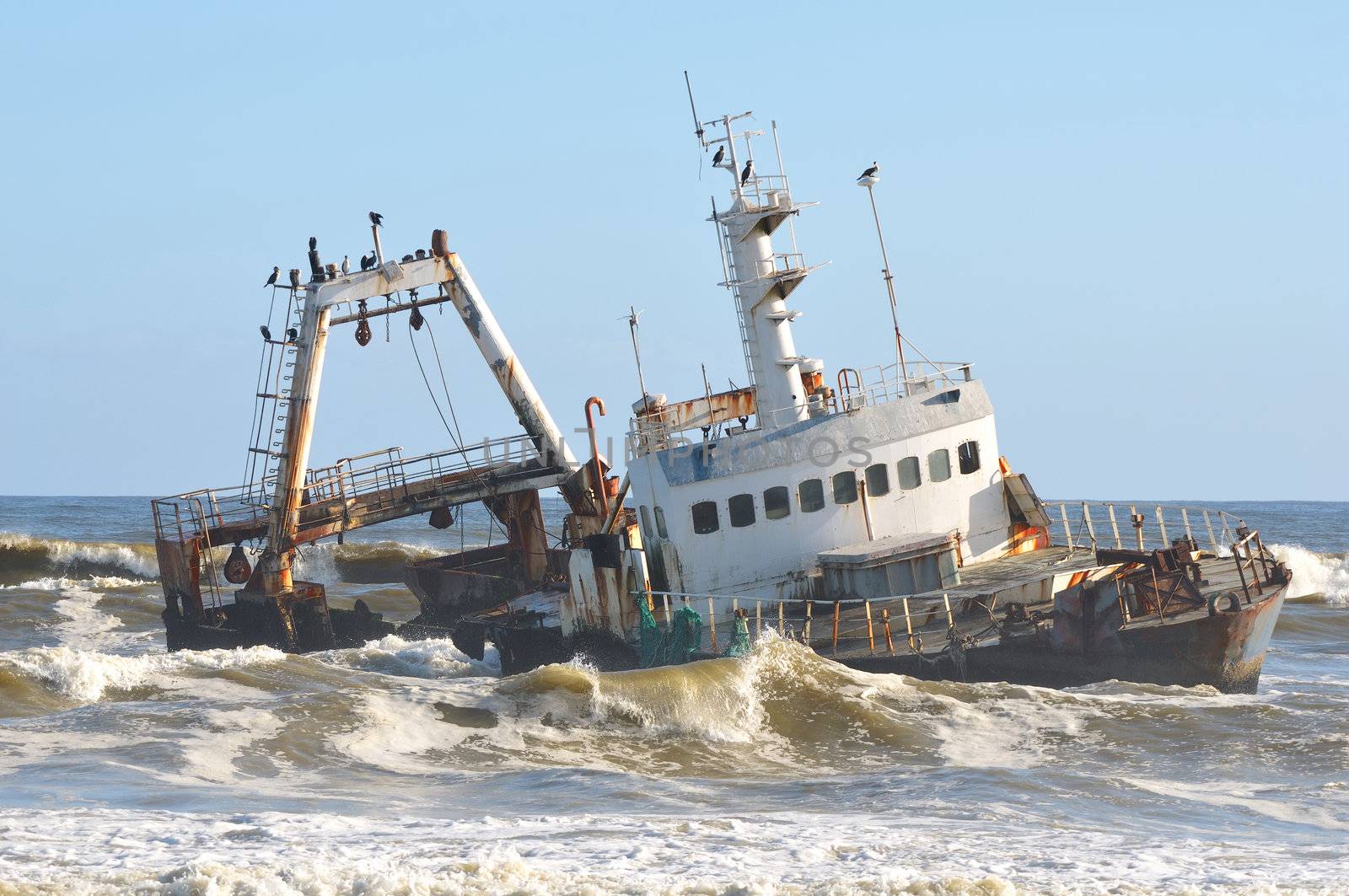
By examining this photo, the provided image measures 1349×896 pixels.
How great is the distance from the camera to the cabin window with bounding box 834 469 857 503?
2191cm

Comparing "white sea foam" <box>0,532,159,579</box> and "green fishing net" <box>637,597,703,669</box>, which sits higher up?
"white sea foam" <box>0,532,159,579</box>

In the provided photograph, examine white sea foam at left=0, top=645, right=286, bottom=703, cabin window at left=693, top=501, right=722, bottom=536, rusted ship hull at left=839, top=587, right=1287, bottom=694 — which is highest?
cabin window at left=693, top=501, right=722, bottom=536

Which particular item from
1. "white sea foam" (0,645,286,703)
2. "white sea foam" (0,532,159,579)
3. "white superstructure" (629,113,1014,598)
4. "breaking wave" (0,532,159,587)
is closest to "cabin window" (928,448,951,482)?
"white superstructure" (629,113,1014,598)

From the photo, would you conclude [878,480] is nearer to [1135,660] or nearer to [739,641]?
[739,641]

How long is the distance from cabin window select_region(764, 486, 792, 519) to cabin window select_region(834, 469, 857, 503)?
0.72 m

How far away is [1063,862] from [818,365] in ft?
38.5

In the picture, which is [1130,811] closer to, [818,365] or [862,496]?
[862,496]

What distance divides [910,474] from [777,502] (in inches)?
82.6

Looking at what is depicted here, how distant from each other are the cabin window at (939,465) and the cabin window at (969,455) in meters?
0.20

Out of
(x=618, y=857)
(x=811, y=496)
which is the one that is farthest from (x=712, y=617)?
(x=618, y=857)

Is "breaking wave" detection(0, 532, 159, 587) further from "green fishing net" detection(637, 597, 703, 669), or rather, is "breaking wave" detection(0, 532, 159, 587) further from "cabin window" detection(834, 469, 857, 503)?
"cabin window" detection(834, 469, 857, 503)

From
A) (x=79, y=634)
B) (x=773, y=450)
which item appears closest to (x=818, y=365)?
(x=773, y=450)

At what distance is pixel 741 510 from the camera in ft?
71.0

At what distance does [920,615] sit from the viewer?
67.6 ft
